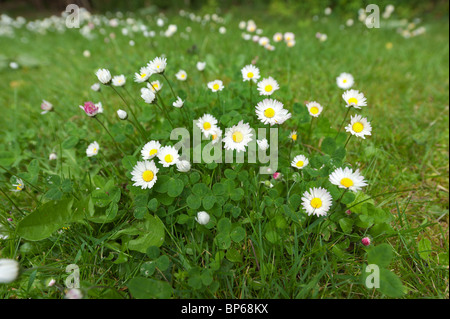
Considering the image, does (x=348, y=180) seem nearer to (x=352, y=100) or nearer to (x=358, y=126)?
(x=358, y=126)

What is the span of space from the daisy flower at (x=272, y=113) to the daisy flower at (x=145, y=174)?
558mm

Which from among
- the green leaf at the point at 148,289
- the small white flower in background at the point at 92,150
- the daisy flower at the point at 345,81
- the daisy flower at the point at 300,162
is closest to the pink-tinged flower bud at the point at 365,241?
the daisy flower at the point at 300,162

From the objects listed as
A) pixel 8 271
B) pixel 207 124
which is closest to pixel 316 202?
pixel 207 124

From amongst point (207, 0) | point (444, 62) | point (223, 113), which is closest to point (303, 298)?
point (223, 113)

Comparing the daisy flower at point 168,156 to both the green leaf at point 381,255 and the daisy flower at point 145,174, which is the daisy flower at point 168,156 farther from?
the green leaf at point 381,255

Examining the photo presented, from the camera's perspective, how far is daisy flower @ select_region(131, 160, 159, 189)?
1125mm

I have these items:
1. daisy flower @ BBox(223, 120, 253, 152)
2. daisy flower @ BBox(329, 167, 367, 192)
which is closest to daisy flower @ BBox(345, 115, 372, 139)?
daisy flower @ BBox(329, 167, 367, 192)

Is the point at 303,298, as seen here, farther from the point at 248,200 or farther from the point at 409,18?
the point at 409,18

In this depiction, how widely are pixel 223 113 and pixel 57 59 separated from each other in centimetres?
315

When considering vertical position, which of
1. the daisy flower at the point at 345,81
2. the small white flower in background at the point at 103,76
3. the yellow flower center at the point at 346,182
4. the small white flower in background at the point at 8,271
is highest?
the daisy flower at the point at 345,81

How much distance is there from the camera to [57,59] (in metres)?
3.44

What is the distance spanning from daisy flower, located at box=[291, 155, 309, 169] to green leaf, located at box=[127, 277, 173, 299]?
75 cm

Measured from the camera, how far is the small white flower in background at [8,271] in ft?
2.66

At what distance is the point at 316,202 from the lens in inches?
40.7
